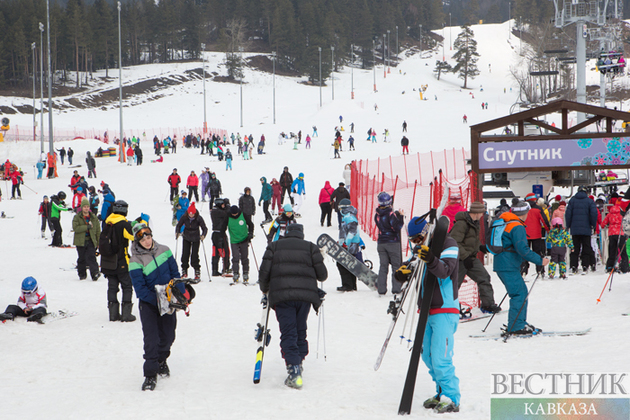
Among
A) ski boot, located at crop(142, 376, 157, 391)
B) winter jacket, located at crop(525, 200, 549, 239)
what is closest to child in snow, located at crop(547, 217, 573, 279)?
winter jacket, located at crop(525, 200, 549, 239)

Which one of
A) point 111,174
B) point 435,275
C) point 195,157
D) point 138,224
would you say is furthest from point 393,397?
point 195,157

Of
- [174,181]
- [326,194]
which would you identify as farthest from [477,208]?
[174,181]

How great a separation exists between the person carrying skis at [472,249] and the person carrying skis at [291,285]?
273cm

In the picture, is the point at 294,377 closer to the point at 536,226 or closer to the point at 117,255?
the point at 117,255

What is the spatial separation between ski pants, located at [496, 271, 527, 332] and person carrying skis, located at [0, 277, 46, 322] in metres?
6.01

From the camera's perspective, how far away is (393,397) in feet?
16.7

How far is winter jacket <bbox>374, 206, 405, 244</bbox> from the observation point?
916 cm

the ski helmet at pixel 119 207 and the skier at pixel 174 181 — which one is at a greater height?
the skier at pixel 174 181

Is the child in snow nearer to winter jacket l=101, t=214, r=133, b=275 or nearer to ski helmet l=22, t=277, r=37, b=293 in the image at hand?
winter jacket l=101, t=214, r=133, b=275

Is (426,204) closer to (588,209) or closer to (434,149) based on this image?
(588,209)

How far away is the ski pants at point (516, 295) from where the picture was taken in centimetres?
675

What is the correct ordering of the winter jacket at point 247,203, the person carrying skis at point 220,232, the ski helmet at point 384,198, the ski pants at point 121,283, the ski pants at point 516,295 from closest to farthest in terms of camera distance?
the ski pants at point 516,295
the ski pants at point 121,283
the ski helmet at point 384,198
the person carrying skis at point 220,232
the winter jacket at point 247,203

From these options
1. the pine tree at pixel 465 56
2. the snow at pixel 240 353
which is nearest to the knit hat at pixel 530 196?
the snow at pixel 240 353

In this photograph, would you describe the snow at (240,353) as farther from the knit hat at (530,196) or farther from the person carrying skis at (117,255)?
the knit hat at (530,196)
